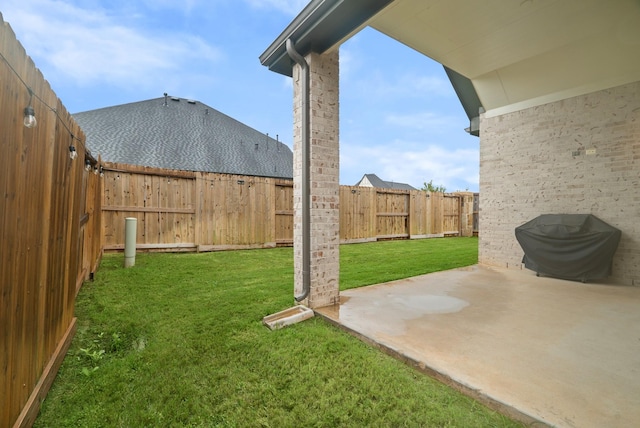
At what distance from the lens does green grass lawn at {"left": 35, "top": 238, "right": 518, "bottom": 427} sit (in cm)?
154

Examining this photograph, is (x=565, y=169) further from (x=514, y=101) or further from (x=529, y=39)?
(x=529, y=39)

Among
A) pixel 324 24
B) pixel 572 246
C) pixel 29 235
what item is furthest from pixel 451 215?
pixel 29 235

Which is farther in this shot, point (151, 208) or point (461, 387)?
point (151, 208)

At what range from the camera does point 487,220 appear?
5.97 meters

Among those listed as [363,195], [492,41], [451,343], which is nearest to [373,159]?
[363,195]

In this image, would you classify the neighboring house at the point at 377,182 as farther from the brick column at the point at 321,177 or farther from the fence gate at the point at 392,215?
the brick column at the point at 321,177

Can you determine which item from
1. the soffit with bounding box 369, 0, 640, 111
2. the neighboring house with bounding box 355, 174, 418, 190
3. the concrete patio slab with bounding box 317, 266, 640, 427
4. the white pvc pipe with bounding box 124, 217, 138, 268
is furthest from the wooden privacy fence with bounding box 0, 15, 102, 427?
the neighboring house with bounding box 355, 174, 418, 190

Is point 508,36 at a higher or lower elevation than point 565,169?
higher

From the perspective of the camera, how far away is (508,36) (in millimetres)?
3693

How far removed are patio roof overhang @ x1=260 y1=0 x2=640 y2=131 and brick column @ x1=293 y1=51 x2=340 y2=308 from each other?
1.15 ft

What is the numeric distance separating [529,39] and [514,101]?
79.7 inches

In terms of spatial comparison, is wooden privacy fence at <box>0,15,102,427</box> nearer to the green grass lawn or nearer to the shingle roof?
the green grass lawn

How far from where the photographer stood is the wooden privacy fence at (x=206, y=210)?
6.18 metres

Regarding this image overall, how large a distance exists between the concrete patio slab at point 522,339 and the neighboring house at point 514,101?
813 mm
